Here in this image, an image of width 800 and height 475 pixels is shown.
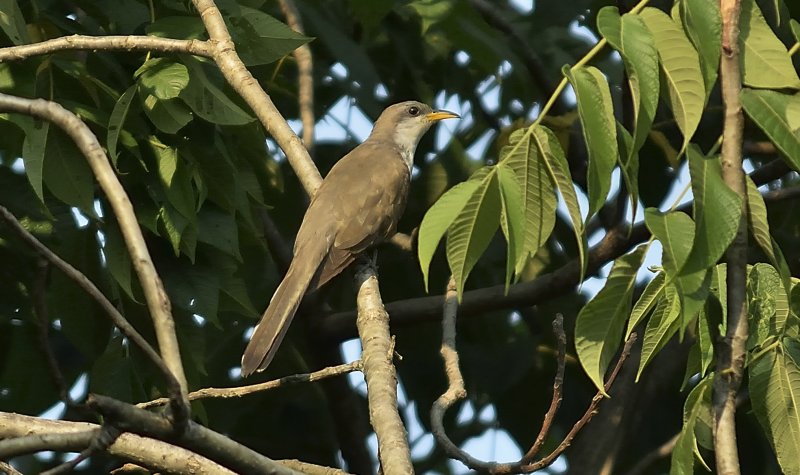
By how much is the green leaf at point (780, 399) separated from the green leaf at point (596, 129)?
28.2 inches

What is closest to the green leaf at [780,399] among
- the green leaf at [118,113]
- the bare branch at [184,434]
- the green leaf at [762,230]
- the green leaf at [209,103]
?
the green leaf at [762,230]

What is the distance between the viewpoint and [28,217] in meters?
4.60

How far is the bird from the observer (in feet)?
17.2

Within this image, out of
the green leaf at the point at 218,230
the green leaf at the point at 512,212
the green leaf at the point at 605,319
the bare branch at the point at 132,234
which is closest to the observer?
the bare branch at the point at 132,234

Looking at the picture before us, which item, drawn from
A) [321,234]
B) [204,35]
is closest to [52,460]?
[321,234]

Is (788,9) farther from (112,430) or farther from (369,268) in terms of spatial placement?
(112,430)

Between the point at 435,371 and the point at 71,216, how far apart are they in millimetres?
2575

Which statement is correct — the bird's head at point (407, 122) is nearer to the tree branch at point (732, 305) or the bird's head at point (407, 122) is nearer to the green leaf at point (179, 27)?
the green leaf at point (179, 27)

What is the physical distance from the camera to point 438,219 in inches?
118

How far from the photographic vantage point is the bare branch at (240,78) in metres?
4.14

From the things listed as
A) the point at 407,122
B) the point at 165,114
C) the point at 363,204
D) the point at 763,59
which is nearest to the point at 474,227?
the point at 763,59

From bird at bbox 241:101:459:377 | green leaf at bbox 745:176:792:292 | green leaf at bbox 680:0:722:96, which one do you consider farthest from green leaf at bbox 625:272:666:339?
bird at bbox 241:101:459:377

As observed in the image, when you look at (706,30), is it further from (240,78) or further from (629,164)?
(240,78)

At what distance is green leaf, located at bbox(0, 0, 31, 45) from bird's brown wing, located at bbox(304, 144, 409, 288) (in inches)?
89.0
